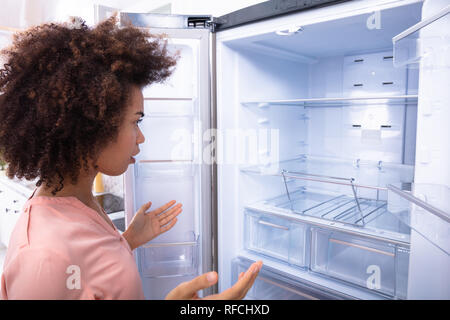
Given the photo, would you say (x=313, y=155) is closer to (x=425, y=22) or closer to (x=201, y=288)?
(x=425, y=22)

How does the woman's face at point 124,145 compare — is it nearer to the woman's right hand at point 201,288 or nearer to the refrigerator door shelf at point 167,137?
the woman's right hand at point 201,288

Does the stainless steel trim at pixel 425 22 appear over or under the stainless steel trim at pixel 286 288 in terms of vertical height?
over

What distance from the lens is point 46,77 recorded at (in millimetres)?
701

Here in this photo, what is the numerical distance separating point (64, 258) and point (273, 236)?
47.7 inches

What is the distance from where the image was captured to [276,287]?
1606 millimetres

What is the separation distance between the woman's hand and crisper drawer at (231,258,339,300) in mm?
585

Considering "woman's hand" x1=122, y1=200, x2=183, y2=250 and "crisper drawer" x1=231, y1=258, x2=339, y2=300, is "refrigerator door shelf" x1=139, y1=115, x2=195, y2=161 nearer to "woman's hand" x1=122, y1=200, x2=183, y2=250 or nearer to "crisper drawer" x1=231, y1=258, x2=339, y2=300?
"woman's hand" x1=122, y1=200, x2=183, y2=250

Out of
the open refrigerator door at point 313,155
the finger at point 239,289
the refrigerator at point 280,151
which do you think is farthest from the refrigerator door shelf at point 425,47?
the finger at point 239,289

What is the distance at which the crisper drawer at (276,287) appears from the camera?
1359 mm

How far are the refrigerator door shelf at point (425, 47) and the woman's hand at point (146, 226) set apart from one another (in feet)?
2.83

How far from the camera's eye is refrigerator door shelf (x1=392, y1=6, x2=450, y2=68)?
0.81 metres

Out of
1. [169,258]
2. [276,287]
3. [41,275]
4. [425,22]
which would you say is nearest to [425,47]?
[425,22]

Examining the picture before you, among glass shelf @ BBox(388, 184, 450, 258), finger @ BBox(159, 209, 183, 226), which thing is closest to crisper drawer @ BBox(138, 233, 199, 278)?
finger @ BBox(159, 209, 183, 226)
